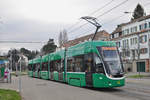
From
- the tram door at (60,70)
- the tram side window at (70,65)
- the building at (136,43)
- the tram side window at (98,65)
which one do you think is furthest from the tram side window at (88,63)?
the building at (136,43)

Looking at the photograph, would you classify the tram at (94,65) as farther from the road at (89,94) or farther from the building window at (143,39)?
the building window at (143,39)

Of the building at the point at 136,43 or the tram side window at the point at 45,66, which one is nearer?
the tram side window at the point at 45,66

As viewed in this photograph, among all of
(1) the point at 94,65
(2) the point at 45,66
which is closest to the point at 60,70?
(2) the point at 45,66

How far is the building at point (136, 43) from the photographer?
5369cm

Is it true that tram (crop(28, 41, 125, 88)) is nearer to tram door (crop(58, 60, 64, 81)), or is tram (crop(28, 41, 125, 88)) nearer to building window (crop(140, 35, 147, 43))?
tram door (crop(58, 60, 64, 81))

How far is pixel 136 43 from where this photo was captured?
57375mm

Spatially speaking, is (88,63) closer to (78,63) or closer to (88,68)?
(88,68)

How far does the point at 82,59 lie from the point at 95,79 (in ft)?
9.29

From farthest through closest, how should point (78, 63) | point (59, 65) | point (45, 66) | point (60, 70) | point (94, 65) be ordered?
point (45, 66), point (59, 65), point (60, 70), point (78, 63), point (94, 65)

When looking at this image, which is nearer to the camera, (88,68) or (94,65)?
(94,65)

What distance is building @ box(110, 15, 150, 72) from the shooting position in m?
53.7

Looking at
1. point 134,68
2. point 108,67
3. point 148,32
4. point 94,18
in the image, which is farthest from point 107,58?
point 134,68

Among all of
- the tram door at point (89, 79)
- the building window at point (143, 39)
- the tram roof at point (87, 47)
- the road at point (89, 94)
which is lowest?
the road at point (89, 94)

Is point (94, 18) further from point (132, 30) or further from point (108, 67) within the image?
point (132, 30)
